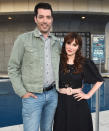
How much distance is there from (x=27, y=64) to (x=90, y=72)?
0.81 metres

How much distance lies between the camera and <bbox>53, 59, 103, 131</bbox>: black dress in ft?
8.53

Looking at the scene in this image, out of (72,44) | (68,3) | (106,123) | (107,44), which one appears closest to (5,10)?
(68,3)

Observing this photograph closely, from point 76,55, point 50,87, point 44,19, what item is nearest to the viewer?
point 44,19

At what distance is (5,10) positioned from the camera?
47.1 feet

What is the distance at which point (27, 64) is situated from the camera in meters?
2.39

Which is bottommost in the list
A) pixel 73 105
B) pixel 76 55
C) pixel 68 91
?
pixel 73 105

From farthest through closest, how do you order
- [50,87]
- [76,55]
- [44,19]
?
[76,55], [50,87], [44,19]

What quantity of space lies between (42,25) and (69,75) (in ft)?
2.18

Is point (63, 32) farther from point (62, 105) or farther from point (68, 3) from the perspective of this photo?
point (62, 105)

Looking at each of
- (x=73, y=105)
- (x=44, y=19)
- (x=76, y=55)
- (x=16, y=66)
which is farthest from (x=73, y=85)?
(x=44, y=19)

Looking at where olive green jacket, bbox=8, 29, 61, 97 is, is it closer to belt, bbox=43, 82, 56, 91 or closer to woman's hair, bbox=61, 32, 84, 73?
belt, bbox=43, 82, 56, 91

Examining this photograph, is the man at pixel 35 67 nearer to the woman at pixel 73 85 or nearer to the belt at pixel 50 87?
the belt at pixel 50 87

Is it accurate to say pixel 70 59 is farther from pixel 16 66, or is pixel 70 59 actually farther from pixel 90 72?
pixel 16 66

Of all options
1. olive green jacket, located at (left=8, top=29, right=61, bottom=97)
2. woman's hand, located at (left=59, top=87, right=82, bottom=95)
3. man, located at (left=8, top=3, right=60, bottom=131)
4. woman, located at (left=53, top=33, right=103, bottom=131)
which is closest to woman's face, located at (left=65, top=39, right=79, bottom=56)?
woman, located at (left=53, top=33, right=103, bottom=131)
